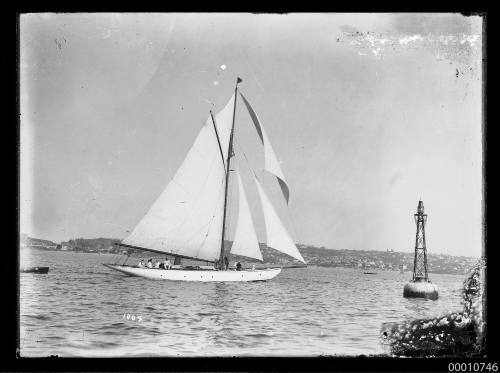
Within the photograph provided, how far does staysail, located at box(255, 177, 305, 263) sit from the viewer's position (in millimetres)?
14008

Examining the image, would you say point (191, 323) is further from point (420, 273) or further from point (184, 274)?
point (184, 274)

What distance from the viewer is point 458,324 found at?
11.2 m

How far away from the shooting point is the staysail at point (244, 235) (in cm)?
1679

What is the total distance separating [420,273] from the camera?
13.5 metres

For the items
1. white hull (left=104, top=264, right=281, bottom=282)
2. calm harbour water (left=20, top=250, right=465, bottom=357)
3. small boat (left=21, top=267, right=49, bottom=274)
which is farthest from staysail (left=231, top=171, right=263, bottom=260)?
small boat (left=21, top=267, right=49, bottom=274)

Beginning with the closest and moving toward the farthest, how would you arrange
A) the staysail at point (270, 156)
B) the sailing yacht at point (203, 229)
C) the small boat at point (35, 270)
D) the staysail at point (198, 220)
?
1. the small boat at point (35, 270)
2. the staysail at point (270, 156)
3. the sailing yacht at point (203, 229)
4. the staysail at point (198, 220)

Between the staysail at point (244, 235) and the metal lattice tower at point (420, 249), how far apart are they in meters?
4.49

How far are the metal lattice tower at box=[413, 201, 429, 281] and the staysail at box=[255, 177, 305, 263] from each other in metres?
2.88

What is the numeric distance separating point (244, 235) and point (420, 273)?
803 cm

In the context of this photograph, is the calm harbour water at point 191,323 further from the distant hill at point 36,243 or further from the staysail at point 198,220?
the staysail at point 198,220

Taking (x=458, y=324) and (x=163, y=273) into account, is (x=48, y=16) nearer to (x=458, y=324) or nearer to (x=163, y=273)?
(x=458, y=324)

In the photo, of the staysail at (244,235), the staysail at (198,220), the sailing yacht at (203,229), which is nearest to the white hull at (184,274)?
the sailing yacht at (203,229)

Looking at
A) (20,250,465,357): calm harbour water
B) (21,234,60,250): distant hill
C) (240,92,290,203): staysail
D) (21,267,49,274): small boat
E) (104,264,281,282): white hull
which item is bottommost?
(104,264,281,282): white hull

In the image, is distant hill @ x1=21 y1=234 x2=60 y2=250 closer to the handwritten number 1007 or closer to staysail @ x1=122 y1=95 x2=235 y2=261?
the handwritten number 1007
